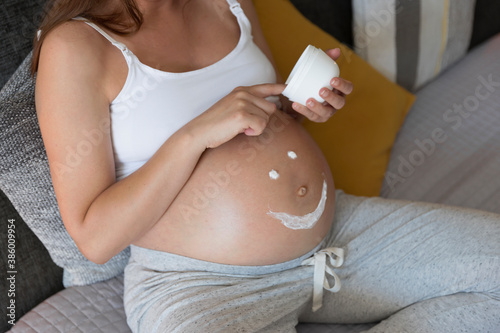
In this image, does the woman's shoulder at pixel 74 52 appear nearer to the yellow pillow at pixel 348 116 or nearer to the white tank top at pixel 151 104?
the white tank top at pixel 151 104

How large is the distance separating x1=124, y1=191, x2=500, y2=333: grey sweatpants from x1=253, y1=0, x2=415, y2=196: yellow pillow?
34 centimetres

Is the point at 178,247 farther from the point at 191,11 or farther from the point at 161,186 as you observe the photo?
the point at 191,11

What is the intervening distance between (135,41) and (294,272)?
0.54 metres

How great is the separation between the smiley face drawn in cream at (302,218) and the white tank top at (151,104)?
0.82 feet

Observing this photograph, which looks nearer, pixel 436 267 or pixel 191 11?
pixel 436 267

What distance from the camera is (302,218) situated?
100cm

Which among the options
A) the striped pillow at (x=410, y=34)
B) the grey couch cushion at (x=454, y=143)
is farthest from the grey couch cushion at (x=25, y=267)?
the striped pillow at (x=410, y=34)

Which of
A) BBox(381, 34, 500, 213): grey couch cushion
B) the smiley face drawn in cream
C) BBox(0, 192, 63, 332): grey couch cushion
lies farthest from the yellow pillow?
BBox(0, 192, 63, 332): grey couch cushion

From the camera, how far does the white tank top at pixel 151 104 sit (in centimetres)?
96

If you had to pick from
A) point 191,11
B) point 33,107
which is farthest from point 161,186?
point 191,11

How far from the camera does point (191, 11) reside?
1161 mm

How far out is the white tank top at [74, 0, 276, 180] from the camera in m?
0.96

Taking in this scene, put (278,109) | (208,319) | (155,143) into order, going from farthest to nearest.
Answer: (278,109), (155,143), (208,319)

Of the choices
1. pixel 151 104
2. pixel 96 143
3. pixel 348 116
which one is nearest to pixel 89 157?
pixel 96 143
